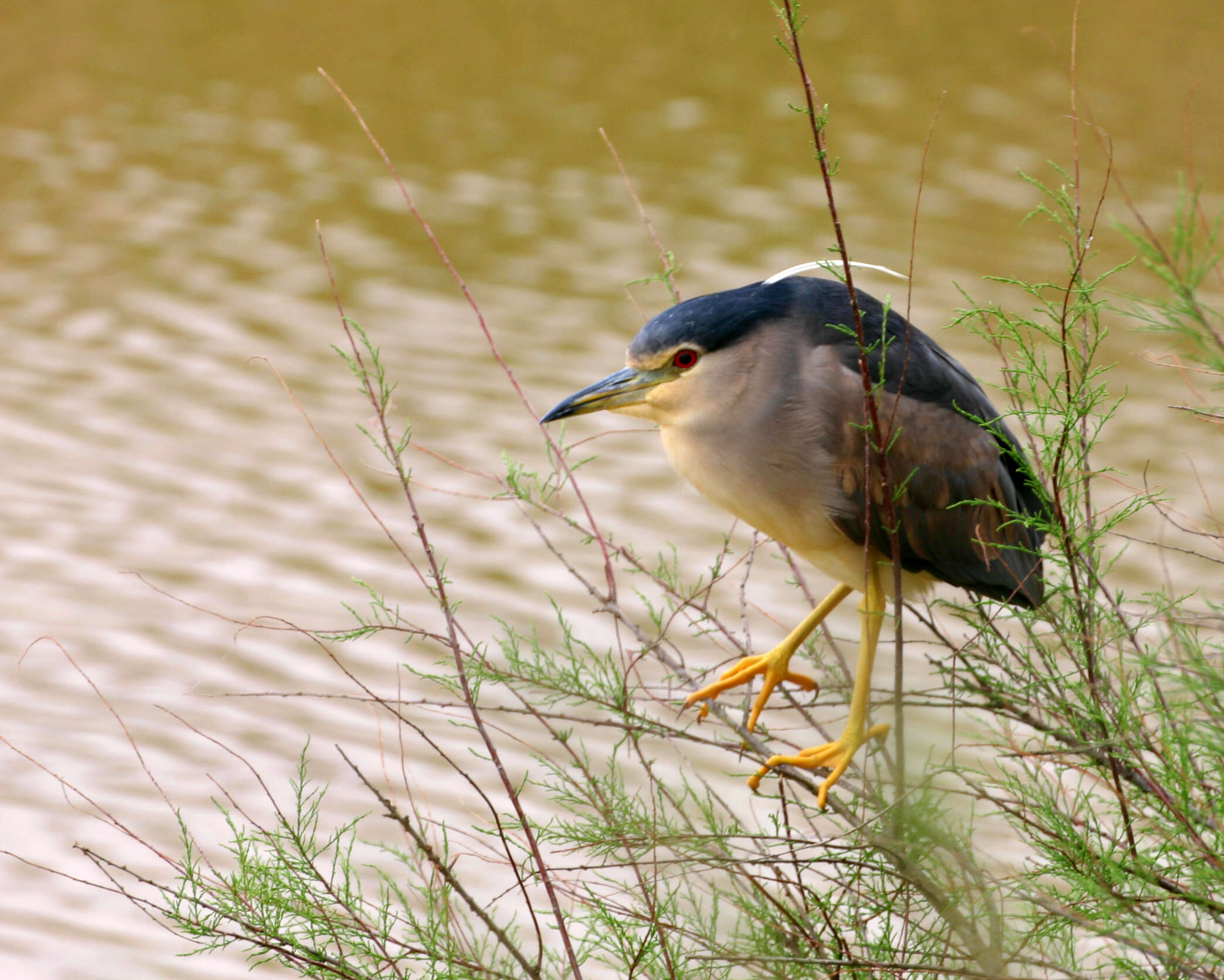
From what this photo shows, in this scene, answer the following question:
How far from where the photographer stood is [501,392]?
6551 millimetres

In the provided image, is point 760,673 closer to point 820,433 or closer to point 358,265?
point 820,433

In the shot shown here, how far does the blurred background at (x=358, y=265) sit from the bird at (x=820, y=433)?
0.89ft

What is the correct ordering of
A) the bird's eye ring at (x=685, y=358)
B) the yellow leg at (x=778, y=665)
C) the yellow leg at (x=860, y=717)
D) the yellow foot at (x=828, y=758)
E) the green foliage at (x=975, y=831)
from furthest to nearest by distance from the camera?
the yellow leg at (x=778, y=665) → the bird's eye ring at (x=685, y=358) → the yellow leg at (x=860, y=717) → the yellow foot at (x=828, y=758) → the green foliage at (x=975, y=831)

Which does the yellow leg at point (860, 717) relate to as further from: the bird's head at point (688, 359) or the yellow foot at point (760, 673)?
the bird's head at point (688, 359)

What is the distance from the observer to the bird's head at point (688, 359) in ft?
7.85

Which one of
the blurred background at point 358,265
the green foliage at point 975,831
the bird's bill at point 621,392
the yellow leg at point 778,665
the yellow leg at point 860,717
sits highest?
the blurred background at point 358,265

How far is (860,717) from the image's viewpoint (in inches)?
95.0

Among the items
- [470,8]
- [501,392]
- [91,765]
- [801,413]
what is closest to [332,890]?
[801,413]

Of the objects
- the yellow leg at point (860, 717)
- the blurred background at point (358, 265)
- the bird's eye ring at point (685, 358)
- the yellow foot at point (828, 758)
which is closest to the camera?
the yellow foot at point (828, 758)

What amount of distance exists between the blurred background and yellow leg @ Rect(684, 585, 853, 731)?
0.59 metres

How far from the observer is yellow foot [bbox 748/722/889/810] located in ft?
7.14

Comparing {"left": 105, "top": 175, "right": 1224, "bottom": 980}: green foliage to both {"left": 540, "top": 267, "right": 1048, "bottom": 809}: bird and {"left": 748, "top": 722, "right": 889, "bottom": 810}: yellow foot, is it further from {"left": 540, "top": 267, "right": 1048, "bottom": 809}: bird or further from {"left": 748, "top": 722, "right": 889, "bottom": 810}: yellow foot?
{"left": 540, "top": 267, "right": 1048, "bottom": 809}: bird

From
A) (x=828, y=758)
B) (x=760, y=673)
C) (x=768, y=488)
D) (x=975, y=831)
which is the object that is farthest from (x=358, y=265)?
(x=975, y=831)

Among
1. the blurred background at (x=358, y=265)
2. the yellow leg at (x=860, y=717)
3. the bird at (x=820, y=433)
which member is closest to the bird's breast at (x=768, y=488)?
the bird at (x=820, y=433)
